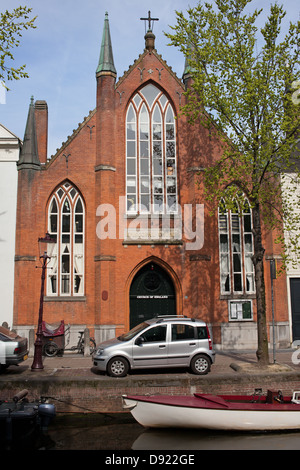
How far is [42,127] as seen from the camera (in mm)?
20781

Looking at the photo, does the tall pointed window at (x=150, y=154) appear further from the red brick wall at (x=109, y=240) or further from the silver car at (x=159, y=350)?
the silver car at (x=159, y=350)

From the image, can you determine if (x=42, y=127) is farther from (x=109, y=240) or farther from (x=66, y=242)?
(x=109, y=240)

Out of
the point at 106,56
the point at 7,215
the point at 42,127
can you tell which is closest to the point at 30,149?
the point at 42,127

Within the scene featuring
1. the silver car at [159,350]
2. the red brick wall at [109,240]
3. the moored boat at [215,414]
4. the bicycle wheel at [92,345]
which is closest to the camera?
the moored boat at [215,414]

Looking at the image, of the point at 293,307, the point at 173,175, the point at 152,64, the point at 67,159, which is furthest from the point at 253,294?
the point at 152,64

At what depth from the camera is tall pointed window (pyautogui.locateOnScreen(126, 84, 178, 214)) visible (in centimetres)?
2047

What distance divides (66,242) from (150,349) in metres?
8.51

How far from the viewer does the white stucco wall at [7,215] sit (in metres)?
19.2

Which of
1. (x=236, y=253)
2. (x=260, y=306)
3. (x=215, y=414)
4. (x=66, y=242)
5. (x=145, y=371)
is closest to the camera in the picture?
(x=215, y=414)

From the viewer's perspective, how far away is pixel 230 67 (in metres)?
14.4

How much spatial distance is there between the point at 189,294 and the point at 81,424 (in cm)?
961

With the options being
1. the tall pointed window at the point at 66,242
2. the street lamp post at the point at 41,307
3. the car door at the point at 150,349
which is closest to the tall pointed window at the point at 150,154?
the tall pointed window at the point at 66,242

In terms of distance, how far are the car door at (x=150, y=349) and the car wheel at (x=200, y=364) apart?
87 centimetres
